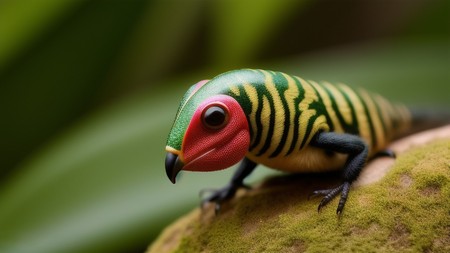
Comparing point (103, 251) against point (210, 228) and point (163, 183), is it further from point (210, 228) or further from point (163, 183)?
point (210, 228)

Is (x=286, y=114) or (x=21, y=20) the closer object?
(x=286, y=114)

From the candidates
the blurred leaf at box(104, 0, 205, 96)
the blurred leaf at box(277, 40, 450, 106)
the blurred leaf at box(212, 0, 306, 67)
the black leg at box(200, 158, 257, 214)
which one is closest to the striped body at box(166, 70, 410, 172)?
the black leg at box(200, 158, 257, 214)

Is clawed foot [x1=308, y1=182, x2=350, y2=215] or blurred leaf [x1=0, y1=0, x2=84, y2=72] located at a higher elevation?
blurred leaf [x1=0, y1=0, x2=84, y2=72]

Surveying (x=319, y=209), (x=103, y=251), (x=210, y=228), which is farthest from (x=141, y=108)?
(x=319, y=209)

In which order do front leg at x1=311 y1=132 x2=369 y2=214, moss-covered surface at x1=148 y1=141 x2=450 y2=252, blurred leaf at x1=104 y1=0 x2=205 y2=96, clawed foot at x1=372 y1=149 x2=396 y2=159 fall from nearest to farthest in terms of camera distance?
moss-covered surface at x1=148 y1=141 x2=450 y2=252 → front leg at x1=311 y1=132 x2=369 y2=214 → clawed foot at x1=372 y1=149 x2=396 y2=159 → blurred leaf at x1=104 y1=0 x2=205 y2=96

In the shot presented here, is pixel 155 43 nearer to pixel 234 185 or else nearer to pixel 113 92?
pixel 113 92

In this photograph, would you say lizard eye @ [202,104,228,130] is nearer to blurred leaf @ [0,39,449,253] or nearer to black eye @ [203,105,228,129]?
black eye @ [203,105,228,129]

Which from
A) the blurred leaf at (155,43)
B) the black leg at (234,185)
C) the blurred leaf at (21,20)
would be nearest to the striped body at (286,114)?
the black leg at (234,185)

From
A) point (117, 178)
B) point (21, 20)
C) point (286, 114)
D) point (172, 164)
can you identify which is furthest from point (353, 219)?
point (21, 20)
